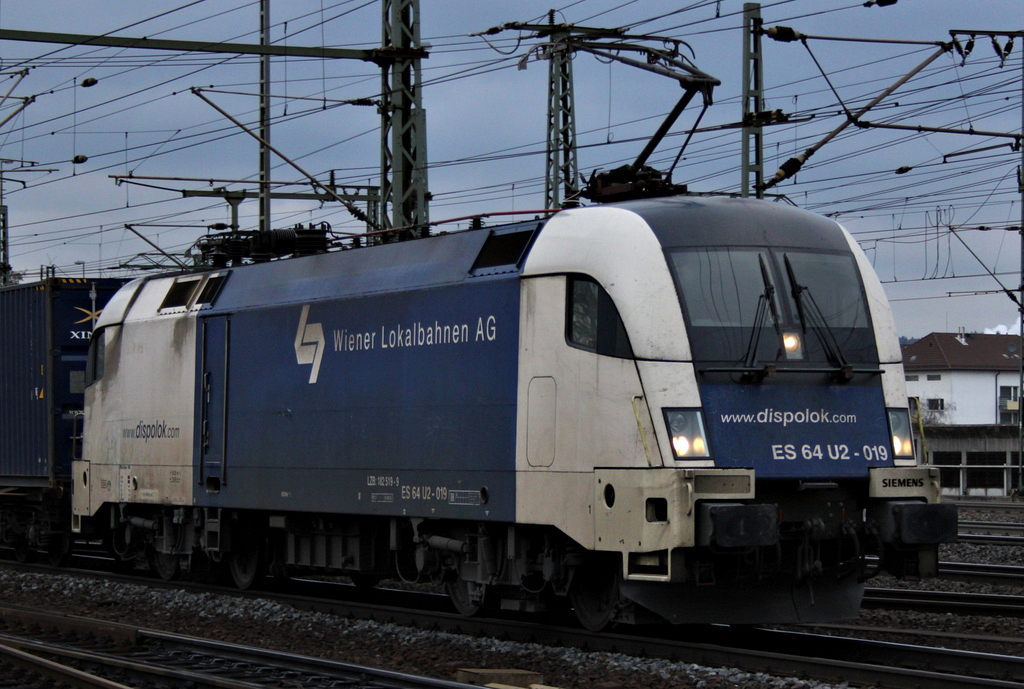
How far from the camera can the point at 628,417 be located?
10.7 m

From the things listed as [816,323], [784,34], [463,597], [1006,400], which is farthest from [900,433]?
[1006,400]

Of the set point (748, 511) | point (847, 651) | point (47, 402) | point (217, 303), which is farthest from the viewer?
point (47, 402)

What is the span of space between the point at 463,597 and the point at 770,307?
Result: 4.11 metres

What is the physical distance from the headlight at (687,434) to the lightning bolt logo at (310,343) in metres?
4.98

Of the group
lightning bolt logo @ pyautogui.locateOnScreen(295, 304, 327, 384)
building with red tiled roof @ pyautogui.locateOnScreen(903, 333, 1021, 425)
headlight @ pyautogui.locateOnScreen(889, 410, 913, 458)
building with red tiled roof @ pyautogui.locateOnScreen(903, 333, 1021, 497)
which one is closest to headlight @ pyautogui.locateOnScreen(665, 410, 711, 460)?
headlight @ pyautogui.locateOnScreen(889, 410, 913, 458)

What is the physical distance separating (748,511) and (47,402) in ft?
43.6

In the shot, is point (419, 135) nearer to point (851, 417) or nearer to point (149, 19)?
point (149, 19)

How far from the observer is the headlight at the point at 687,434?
1050 cm

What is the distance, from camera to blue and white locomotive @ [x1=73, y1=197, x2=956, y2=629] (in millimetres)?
10641

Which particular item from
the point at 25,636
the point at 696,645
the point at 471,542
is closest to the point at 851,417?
the point at 696,645

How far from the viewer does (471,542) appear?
494 inches

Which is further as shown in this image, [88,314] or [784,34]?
[88,314]

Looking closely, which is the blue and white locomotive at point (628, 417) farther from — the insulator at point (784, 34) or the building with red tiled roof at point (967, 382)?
the building with red tiled roof at point (967, 382)

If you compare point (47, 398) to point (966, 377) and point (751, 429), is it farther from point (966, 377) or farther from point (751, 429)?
point (966, 377)
